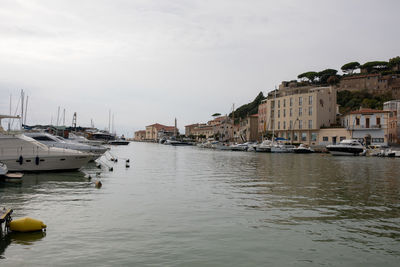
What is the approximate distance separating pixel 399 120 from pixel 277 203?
A: 76.0m

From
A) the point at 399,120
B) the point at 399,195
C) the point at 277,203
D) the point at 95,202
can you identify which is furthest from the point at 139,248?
the point at 399,120

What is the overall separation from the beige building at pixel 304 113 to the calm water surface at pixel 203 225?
6360 centimetres

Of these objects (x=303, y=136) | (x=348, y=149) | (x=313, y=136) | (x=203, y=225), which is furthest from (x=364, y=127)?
(x=203, y=225)

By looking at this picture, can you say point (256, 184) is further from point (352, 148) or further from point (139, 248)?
point (352, 148)

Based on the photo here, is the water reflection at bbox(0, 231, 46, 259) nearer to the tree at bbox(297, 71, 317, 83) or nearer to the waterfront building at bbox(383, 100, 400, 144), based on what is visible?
the waterfront building at bbox(383, 100, 400, 144)

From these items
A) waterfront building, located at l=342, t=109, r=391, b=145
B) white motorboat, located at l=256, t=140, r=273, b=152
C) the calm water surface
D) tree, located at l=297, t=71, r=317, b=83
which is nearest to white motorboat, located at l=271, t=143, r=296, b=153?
white motorboat, located at l=256, t=140, r=273, b=152

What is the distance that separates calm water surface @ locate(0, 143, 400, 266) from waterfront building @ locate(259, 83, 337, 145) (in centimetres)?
6358

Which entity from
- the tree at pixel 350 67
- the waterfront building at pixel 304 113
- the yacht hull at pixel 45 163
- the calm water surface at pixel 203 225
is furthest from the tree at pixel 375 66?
the yacht hull at pixel 45 163

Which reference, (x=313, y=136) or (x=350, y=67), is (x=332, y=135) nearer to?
(x=313, y=136)

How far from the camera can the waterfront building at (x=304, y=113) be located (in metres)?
81.1

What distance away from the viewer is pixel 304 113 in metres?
82.8

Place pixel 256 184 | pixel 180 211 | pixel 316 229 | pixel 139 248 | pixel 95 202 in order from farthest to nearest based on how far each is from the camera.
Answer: pixel 256 184 < pixel 95 202 < pixel 180 211 < pixel 316 229 < pixel 139 248

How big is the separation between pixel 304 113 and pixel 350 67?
7245cm

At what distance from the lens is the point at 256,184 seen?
853 inches
